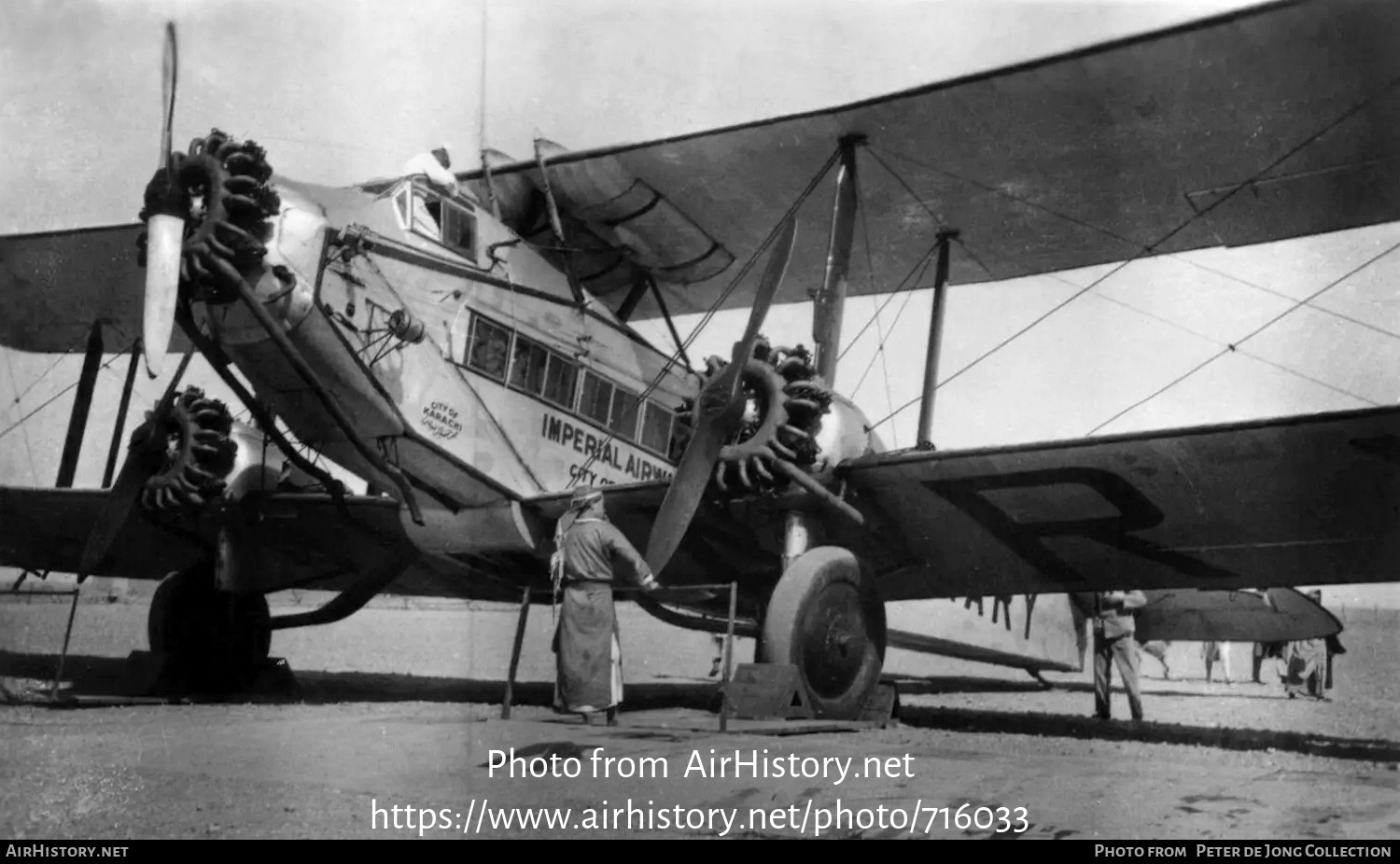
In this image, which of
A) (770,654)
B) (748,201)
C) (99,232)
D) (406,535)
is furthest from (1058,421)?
(99,232)

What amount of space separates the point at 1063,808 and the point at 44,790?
13.8ft

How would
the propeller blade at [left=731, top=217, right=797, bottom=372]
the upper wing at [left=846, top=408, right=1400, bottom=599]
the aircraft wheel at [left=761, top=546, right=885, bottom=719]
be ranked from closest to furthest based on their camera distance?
1. the aircraft wheel at [left=761, top=546, right=885, bottom=719]
2. the upper wing at [left=846, top=408, right=1400, bottom=599]
3. the propeller blade at [left=731, top=217, right=797, bottom=372]

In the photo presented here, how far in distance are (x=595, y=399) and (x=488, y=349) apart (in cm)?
138

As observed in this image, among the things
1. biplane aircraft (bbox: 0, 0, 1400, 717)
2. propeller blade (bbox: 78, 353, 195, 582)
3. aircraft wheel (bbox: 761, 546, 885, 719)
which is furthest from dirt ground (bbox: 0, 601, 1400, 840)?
propeller blade (bbox: 78, 353, 195, 582)

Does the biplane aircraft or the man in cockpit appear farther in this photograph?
the man in cockpit

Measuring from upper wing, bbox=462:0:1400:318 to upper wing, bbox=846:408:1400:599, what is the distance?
8.40ft

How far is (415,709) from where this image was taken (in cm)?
941

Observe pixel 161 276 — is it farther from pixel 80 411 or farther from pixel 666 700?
pixel 666 700

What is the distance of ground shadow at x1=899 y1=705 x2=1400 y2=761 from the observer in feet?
29.0

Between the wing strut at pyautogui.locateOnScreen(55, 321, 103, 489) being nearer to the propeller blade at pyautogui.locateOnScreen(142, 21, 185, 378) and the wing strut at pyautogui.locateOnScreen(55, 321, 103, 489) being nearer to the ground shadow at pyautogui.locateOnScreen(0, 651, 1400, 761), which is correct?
the ground shadow at pyautogui.locateOnScreen(0, 651, 1400, 761)

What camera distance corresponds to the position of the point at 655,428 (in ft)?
39.2

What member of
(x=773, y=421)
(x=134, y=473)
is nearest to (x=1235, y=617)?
(x=773, y=421)

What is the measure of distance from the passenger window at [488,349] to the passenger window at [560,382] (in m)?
0.51

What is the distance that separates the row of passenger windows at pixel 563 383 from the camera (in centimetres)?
998
